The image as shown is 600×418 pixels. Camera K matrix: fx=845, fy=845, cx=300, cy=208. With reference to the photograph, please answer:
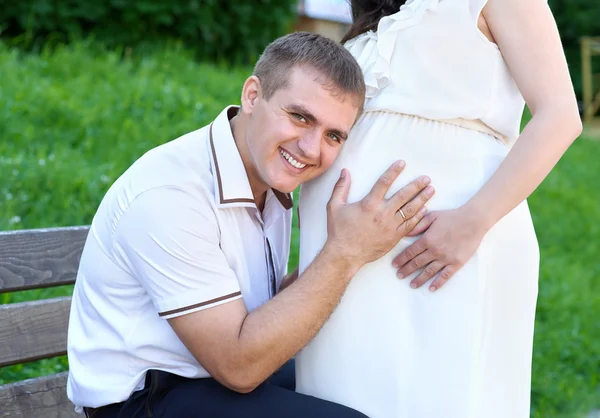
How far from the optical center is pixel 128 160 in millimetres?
4980

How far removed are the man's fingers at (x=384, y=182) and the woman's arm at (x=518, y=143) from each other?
14cm

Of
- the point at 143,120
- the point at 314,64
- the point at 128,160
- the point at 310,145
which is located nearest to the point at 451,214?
the point at 310,145

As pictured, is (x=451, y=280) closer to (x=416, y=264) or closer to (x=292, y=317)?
(x=416, y=264)

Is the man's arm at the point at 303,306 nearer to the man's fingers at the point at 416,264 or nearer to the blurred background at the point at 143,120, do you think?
the man's fingers at the point at 416,264

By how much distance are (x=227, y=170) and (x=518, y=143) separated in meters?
0.79

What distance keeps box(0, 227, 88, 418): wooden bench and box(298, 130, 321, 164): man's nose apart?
1033 millimetres

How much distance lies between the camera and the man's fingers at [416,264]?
7.38ft

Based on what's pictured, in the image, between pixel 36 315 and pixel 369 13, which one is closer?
pixel 369 13

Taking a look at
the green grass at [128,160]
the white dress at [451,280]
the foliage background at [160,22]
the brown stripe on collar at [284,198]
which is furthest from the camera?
the foliage background at [160,22]

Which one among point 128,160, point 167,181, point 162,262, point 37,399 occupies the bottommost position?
point 128,160

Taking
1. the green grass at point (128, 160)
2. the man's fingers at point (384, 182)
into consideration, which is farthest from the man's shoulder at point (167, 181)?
the green grass at point (128, 160)

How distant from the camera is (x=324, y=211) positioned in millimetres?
2389

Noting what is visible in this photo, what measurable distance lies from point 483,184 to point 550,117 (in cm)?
25

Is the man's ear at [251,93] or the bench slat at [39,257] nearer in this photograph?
the man's ear at [251,93]
